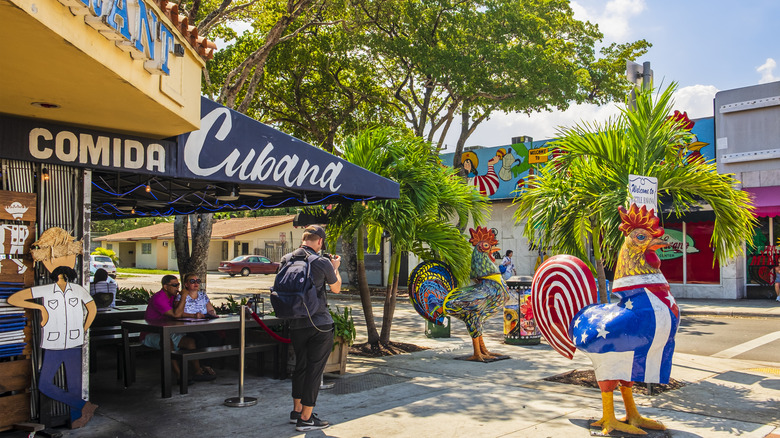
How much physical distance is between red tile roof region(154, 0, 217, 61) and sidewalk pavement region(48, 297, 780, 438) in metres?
3.68

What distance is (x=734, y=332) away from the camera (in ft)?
44.0

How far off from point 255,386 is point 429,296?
2817mm

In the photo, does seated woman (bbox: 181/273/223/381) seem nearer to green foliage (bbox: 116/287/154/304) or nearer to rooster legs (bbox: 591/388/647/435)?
green foliage (bbox: 116/287/154/304)

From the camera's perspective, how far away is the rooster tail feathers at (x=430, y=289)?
9.13 meters

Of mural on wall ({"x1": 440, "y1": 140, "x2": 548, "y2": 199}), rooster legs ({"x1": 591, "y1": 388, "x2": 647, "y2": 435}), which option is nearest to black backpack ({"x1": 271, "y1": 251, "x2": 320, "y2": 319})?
rooster legs ({"x1": 591, "y1": 388, "x2": 647, "y2": 435})

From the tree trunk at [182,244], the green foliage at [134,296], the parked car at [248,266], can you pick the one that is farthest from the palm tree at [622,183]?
the parked car at [248,266]

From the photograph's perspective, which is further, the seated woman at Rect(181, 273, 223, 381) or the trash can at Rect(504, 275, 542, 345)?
the trash can at Rect(504, 275, 542, 345)

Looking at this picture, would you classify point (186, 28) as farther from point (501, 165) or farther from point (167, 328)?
point (501, 165)

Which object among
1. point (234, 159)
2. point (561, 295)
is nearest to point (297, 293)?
point (234, 159)

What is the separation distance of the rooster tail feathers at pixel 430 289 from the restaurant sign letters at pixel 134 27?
5.04m

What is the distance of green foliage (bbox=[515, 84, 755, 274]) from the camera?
7.44 metres

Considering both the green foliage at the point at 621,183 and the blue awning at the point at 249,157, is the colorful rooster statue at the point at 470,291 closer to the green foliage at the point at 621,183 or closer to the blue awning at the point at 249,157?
the green foliage at the point at 621,183

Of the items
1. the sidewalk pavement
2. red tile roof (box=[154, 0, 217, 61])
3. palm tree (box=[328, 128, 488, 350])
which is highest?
red tile roof (box=[154, 0, 217, 61])

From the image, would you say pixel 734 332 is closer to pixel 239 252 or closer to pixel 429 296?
pixel 429 296
